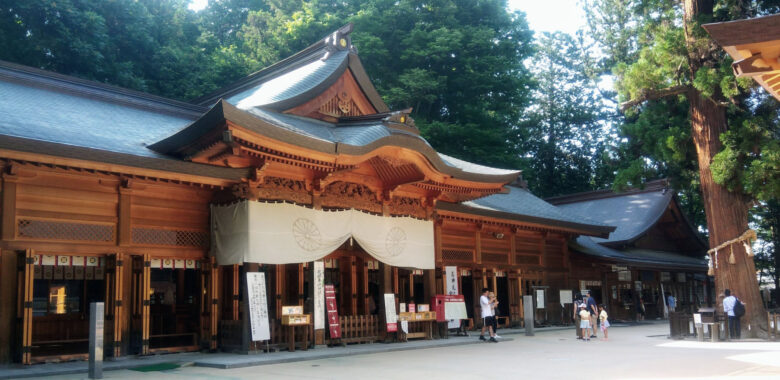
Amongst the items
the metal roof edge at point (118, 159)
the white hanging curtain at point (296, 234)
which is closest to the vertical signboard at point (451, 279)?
the white hanging curtain at point (296, 234)

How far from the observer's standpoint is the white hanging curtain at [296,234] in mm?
12805

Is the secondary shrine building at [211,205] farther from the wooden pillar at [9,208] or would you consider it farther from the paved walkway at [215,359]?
the paved walkway at [215,359]

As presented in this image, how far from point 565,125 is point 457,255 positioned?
24.8 meters

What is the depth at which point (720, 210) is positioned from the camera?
17219 millimetres

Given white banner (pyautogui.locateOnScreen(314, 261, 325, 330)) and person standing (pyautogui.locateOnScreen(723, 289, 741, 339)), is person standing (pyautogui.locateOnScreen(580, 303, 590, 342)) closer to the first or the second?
person standing (pyautogui.locateOnScreen(723, 289, 741, 339))

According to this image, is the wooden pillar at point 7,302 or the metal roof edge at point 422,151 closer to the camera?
the wooden pillar at point 7,302

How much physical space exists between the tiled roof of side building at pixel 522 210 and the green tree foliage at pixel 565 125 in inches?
610

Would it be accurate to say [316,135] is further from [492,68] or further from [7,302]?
[492,68]

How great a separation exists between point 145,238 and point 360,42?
67.8 feet

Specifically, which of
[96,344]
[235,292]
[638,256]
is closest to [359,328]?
[235,292]

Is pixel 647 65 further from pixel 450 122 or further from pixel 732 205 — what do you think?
pixel 450 122

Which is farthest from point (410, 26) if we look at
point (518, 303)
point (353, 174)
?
point (353, 174)

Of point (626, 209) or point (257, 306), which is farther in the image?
point (626, 209)

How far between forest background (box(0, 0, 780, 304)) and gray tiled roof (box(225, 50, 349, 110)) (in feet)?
26.6
